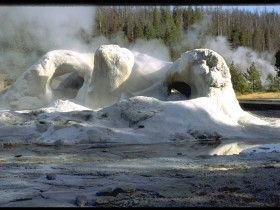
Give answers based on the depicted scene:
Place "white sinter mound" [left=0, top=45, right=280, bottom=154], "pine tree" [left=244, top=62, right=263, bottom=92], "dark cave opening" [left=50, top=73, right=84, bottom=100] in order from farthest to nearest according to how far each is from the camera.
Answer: "pine tree" [left=244, top=62, right=263, bottom=92] < "dark cave opening" [left=50, top=73, right=84, bottom=100] < "white sinter mound" [left=0, top=45, right=280, bottom=154]

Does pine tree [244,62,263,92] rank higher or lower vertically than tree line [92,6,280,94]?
lower

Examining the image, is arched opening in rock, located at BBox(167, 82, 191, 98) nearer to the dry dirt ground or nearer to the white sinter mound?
the white sinter mound

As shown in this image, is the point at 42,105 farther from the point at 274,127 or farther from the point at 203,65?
the point at 274,127

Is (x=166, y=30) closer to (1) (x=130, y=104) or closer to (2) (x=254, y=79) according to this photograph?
(2) (x=254, y=79)

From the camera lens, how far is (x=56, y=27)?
7019 centimetres

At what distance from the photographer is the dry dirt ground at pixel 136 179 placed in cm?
538

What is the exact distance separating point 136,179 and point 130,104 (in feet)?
29.8

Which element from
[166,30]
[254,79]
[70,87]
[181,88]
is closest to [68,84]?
[70,87]

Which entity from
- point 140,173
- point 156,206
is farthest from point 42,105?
point 156,206

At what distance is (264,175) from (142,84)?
14750 millimetres

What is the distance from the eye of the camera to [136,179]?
22.9 feet

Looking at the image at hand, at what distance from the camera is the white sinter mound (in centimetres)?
1428

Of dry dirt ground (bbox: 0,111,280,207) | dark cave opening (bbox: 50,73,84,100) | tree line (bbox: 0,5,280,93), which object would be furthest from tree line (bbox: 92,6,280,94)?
dry dirt ground (bbox: 0,111,280,207)

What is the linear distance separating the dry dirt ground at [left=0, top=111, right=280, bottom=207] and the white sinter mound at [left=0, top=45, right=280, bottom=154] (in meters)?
2.54
